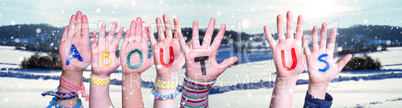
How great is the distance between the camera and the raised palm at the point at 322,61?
3.11 meters

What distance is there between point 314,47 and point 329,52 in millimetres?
159

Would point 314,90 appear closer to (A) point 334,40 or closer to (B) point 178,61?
(A) point 334,40

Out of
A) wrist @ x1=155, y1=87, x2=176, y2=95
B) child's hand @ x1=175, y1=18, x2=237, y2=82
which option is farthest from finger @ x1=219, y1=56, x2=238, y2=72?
wrist @ x1=155, y1=87, x2=176, y2=95

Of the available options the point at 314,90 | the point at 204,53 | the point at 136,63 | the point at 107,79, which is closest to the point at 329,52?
the point at 314,90

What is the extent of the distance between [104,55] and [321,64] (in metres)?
2.37

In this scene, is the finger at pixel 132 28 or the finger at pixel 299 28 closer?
the finger at pixel 299 28

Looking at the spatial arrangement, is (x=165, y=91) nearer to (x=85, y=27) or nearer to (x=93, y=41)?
(x=93, y=41)

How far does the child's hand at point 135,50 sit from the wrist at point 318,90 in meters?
1.76

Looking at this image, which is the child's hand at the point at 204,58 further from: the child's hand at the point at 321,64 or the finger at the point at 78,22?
the finger at the point at 78,22

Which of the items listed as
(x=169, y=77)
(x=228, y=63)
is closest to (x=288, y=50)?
(x=228, y=63)

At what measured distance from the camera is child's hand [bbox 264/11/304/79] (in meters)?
3.09

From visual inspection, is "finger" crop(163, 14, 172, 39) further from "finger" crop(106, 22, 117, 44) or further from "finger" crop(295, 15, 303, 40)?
"finger" crop(295, 15, 303, 40)

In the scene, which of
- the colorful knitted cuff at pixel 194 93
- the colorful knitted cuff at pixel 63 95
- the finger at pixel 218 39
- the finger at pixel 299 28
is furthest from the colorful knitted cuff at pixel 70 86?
the finger at pixel 299 28

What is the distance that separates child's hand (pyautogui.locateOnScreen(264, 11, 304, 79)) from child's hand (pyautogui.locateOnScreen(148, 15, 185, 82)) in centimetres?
90
